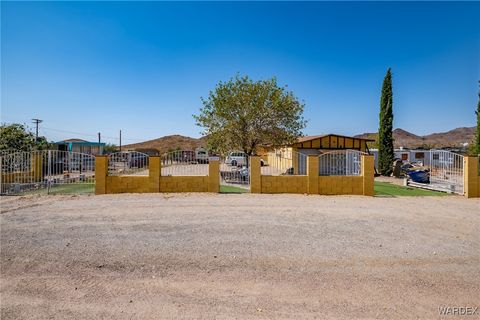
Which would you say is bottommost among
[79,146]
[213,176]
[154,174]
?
[213,176]

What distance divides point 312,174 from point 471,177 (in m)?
7.12

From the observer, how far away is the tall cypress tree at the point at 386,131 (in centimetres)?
2531

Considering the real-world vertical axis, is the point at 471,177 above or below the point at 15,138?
below

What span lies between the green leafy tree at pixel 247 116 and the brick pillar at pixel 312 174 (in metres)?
6.86

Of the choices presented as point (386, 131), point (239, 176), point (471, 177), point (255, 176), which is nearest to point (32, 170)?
point (239, 176)

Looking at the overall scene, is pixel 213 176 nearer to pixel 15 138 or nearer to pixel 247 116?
pixel 247 116

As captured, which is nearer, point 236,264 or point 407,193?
point 236,264

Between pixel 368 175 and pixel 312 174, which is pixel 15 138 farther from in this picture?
pixel 368 175

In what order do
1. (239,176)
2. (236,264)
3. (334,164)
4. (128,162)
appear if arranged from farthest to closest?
(239,176) → (128,162) → (334,164) → (236,264)

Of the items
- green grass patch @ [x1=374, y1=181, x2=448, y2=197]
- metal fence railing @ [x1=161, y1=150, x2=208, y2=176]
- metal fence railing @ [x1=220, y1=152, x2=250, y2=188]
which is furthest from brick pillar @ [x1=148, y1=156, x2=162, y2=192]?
green grass patch @ [x1=374, y1=181, x2=448, y2=197]

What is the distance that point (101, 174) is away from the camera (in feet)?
41.6

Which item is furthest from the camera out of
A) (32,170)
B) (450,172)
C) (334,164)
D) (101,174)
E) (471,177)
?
(32,170)

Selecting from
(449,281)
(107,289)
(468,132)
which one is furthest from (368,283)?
(468,132)

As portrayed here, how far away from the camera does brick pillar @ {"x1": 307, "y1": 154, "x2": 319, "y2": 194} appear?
12.9 metres
